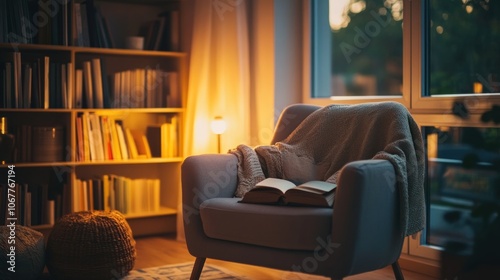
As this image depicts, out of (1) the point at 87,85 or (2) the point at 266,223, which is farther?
(1) the point at 87,85

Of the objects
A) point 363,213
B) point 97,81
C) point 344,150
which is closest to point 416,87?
point 344,150

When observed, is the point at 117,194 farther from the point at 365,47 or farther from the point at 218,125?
the point at 365,47

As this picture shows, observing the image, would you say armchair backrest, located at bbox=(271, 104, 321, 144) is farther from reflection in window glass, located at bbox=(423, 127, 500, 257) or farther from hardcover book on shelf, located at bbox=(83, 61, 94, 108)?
hardcover book on shelf, located at bbox=(83, 61, 94, 108)

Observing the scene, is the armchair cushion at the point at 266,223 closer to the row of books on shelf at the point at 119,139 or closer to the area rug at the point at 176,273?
the area rug at the point at 176,273

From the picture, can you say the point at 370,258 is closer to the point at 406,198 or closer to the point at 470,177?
the point at 406,198

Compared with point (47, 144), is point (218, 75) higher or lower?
higher

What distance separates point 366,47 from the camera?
3846 mm

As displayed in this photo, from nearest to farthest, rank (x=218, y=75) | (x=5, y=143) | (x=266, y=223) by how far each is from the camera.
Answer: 1. (x=266, y=223)
2. (x=5, y=143)
3. (x=218, y=75)

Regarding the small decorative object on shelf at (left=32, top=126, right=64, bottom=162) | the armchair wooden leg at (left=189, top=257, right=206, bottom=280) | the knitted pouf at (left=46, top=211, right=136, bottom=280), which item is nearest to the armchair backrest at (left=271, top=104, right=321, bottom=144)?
the armchair wooden leg at (left=189, top=257, right=206, bottom=280)

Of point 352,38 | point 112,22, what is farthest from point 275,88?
point 112,22

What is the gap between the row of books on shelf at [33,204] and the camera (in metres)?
3.79

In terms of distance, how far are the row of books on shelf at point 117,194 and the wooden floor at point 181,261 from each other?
0.22 metres

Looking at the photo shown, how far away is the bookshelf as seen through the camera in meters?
3.87

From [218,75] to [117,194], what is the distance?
1.00 m
